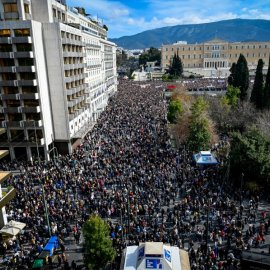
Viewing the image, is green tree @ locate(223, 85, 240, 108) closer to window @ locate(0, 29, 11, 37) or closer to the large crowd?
the large crowd

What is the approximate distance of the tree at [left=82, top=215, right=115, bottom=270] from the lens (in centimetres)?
1617

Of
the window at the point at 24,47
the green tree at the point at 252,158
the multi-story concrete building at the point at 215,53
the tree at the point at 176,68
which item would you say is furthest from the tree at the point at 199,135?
the multi-story concrete building at the point at 215,53

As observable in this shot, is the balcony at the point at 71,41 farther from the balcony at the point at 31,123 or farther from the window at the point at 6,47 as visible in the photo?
the balcony at the point at 31,123

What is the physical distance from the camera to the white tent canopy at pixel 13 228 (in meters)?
20.5

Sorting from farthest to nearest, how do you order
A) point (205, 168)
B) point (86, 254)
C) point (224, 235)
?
point (205, 168) < point (224, 235) < point (86, 254)

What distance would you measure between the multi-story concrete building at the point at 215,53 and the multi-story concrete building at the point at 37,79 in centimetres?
12307

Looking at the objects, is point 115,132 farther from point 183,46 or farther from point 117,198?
point 183,46

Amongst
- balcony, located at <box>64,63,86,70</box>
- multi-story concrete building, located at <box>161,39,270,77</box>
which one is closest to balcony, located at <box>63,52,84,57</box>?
balcony, located at <box>64,63,86,70</box>

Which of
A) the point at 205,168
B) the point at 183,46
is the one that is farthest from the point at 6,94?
the point at 183,46

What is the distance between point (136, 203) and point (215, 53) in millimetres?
147491

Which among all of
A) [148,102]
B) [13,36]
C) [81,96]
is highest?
[13,36]

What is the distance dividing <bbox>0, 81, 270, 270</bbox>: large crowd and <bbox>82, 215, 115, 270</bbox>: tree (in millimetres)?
2383

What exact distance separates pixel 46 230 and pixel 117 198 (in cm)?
619

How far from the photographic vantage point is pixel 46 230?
71.0 ft
